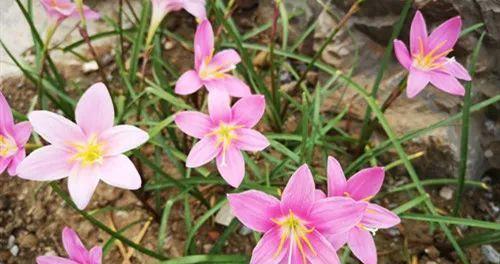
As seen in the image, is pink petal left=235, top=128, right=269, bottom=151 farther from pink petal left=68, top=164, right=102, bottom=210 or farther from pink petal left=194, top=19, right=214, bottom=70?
pink petal left=68, top=164, right=102, bottom=210

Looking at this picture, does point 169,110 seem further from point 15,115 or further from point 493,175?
point 493,175

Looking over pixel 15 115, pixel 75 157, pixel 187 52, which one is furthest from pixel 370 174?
pixel 187 52

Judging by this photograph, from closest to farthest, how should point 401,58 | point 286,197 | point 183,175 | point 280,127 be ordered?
point 286,197
point 401,58
point 183,175
point 280,127

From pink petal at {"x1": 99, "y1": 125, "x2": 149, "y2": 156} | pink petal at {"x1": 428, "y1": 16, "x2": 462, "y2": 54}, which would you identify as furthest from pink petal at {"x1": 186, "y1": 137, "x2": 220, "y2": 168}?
pink petal at {"x1": 428, "y1": 16, "x2": 462, "y2": 54}

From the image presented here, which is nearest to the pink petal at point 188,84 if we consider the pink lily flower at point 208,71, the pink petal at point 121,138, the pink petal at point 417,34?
the pink lily flower at point 208,71

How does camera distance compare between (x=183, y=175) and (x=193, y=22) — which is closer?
(x=183, y=175)
